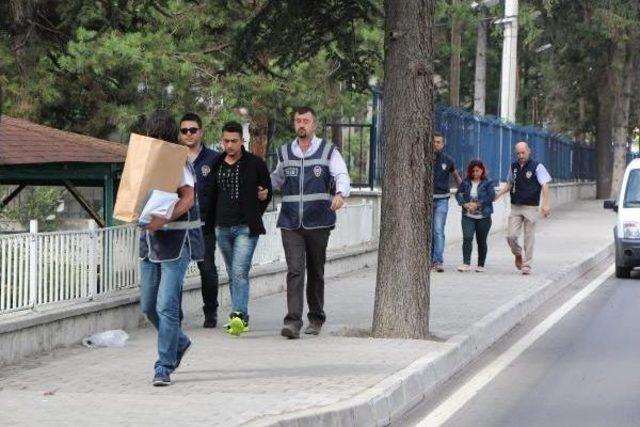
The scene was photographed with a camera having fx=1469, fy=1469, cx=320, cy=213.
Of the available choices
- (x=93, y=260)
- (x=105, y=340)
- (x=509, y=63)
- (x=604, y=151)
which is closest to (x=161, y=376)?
(x=105, y=340)

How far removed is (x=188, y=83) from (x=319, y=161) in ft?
36.9

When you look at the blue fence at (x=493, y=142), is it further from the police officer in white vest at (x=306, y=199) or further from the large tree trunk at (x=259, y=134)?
the police officer in white vest at (x=306, y=199)

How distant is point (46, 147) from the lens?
49.3 ft

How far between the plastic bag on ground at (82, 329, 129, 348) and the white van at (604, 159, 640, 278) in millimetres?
10997

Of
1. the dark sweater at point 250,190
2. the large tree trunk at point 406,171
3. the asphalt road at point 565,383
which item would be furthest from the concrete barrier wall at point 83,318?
the asphalt road at point 565,383

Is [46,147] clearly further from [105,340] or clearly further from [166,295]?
[166,295]

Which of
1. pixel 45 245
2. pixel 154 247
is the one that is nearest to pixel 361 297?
pixel 45 245

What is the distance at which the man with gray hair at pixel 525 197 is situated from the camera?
2072cm

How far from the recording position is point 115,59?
73.9ft

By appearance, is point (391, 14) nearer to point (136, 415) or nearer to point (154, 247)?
point (154, 247)

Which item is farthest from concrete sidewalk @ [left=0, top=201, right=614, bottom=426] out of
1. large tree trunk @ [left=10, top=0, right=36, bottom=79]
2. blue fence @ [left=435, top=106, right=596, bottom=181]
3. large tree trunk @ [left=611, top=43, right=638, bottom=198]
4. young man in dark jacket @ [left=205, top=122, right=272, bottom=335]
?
large tree trunk @ [left=611, top=43, right=638, bottom=198]

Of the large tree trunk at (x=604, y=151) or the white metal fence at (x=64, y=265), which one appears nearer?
the white metal fence at (x=64, y=265)

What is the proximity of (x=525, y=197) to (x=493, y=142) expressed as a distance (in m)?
13.5

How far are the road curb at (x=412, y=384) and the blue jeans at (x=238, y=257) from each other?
1910mm
